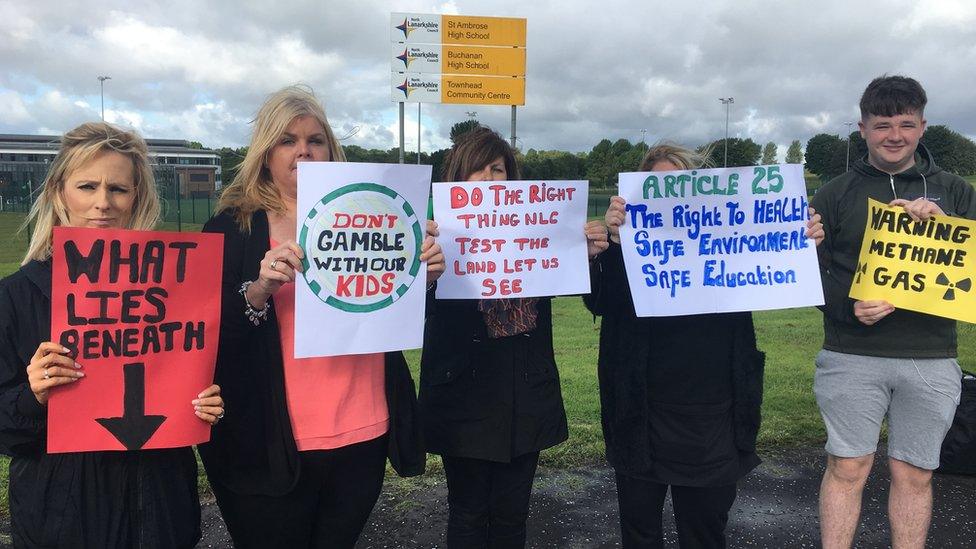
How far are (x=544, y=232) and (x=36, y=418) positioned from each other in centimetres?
188

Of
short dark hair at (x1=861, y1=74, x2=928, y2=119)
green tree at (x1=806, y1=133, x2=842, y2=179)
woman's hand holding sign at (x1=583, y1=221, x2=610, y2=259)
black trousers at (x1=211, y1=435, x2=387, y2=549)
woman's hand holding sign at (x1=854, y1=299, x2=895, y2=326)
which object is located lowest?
black trousers at (x1=211, y1=435, x2=387, y2=549)

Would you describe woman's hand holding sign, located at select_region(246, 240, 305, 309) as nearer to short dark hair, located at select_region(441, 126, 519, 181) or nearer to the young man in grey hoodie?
short dark hair, located at select_region(441, 126, 519, 181)

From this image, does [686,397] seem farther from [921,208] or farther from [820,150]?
[820,150]

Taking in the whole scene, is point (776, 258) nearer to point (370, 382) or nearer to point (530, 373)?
point (530, 373)

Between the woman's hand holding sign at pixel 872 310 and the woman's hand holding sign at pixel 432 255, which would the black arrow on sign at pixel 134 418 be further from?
the woman's hand holding sign at pixel 872 310

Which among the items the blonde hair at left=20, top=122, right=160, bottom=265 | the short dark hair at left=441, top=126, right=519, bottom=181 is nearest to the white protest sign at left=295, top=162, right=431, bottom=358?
the short dark hair at left=441, top=126, right=519, bottom=181

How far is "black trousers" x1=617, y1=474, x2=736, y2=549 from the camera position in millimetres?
2709

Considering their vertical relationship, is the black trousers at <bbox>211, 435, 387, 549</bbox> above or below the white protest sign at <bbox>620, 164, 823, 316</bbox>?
below

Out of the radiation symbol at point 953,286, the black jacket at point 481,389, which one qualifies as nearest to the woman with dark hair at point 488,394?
the black jacket at point 481,389

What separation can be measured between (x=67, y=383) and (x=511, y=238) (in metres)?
1.63

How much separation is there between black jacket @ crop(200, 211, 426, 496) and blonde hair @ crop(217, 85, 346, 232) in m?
0.06

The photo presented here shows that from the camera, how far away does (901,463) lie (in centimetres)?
308

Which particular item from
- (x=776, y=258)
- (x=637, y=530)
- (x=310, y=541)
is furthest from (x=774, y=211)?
(x=310, y=541)

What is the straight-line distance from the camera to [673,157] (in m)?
2.82
